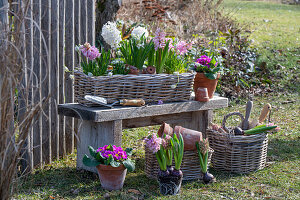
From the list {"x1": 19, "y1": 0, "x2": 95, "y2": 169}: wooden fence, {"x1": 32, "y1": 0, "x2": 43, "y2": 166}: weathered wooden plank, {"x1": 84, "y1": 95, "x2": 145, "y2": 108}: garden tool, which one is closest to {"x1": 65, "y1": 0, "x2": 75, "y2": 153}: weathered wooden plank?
{"x1": 19, "y1": 0, "x2": 95, "y2": 169}: wooden fence

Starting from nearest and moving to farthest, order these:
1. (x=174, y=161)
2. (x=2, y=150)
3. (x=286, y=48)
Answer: (x=2, y=150) → (x=174, y=161) → (x=286, y=48)

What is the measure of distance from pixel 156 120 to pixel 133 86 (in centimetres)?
62

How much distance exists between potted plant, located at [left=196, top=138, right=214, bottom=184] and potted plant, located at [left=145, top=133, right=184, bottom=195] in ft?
0.86

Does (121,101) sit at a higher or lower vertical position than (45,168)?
higher

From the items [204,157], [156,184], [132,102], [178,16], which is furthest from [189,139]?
[178,16]

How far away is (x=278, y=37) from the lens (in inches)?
476

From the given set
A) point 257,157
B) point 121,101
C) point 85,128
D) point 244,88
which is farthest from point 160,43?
point 244,88

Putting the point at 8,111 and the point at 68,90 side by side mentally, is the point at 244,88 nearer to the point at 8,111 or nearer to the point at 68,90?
the point at 68,90

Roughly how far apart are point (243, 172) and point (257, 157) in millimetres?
215

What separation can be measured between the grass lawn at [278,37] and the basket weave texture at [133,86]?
189 inches

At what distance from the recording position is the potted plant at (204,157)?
4023 mm

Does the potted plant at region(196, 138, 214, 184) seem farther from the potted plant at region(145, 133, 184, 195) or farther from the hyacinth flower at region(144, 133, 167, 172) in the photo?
the hyacinth flower at region(144, 133, 167, 172)

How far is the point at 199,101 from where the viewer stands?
4578 mm

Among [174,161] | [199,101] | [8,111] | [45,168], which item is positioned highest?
[8,111]
